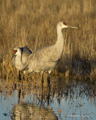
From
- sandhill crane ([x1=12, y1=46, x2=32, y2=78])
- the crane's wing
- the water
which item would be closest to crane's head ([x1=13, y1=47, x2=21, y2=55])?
sandhill crane ([x1=12, y1=46, x2=32, y2=78])

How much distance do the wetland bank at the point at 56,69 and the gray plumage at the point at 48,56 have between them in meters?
0.29

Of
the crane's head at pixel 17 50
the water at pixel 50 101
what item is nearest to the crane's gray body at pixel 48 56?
the water at pixel 50 101

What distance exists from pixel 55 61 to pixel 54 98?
1.22 meters

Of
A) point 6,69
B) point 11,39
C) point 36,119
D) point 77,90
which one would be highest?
point 11,39

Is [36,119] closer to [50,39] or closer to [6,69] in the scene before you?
[6,69]

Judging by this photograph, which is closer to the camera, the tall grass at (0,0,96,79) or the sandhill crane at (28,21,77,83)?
the sandhill crane at (28,21,77,83)

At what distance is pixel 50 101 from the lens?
611cm

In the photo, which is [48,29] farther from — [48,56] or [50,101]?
[50,101]

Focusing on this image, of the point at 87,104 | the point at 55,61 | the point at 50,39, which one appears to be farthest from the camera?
the point at 50,39

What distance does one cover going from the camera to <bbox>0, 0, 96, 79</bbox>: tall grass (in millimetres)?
8523

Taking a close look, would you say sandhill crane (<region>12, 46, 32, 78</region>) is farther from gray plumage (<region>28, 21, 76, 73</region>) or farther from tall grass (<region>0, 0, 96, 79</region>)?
gray plumage (<region>28, 21, 76, 73</region>)

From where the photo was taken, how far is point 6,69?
813 cm

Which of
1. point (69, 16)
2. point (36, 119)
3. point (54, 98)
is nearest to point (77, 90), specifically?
point (54, 98)

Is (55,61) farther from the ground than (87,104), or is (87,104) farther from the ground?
→ (55,61)
